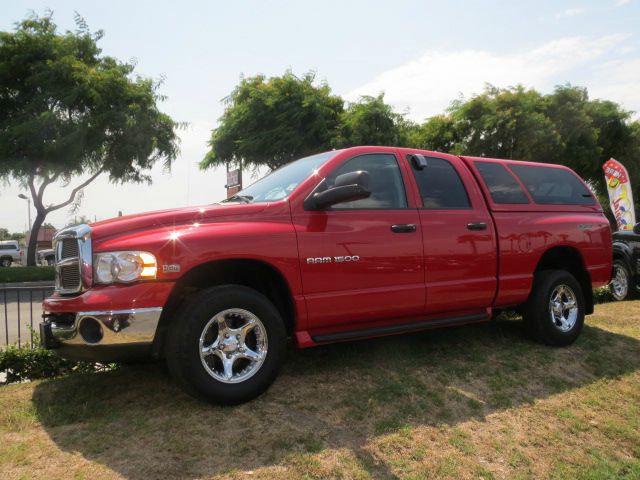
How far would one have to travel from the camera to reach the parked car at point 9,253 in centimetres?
3497

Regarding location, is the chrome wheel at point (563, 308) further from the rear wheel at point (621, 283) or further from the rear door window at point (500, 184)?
the rear wheel at point (621, 283)

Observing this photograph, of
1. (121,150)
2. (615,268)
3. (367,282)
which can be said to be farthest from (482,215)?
(121,150)

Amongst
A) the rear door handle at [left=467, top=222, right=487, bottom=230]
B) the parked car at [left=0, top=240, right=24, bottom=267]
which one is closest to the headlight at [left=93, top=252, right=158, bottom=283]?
the rear door handle at [left=467, top=222, right=487, bottom=230]

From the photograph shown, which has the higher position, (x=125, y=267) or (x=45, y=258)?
(x=125, y=267)

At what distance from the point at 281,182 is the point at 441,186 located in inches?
56.4

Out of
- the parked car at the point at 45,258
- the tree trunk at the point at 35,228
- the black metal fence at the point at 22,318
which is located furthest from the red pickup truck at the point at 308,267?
the parked car at the point at 45,258

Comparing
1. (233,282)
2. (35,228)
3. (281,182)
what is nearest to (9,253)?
(35,228)

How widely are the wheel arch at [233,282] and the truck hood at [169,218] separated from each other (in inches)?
13.0

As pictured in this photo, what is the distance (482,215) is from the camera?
190 inches

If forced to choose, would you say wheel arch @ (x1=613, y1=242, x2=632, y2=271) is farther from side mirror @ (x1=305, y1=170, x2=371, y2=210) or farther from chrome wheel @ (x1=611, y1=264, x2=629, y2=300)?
side mirror @ (x1=305, y1=170, x2=371, y2=210)

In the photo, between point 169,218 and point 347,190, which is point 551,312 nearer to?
point 347,190

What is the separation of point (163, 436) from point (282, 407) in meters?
0.80

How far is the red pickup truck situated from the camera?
3359 millimetres

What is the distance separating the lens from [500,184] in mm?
5242
